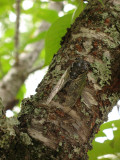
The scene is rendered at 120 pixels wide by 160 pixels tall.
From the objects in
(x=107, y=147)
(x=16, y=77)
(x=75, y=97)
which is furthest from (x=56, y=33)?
(x=16, y=77)

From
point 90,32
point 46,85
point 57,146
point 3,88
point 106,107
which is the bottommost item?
point 57,146

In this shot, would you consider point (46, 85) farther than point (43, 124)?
Yes

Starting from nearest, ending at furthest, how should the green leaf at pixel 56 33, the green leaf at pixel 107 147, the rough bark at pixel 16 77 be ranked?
the green leaf at pixel 107 147 < the green leaf at pixel 56 33 < the rough bark at pixel 16 77

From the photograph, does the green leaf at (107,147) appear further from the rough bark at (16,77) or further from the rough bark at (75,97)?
the rough bark at (16,77)

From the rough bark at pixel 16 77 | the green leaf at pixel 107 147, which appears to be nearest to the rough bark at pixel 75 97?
the green leaf at pixel 107 147

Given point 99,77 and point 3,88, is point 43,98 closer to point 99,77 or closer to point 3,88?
point 99,77

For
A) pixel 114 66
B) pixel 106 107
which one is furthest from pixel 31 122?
pixel 114 66
